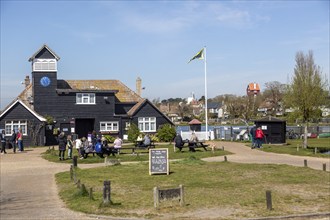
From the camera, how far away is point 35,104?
46812 mm

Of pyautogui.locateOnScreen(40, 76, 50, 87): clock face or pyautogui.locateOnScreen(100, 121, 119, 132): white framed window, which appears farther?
Result: pyautogui.locateOnScreen(100, 121, 119, 132): white framed window

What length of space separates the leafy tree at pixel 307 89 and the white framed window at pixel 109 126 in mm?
21708

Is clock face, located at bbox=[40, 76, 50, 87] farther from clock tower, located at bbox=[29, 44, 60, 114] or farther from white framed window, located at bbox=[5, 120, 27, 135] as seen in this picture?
white framed window, located at bbox=[5, 120, 27, 135]

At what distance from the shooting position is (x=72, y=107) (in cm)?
4747

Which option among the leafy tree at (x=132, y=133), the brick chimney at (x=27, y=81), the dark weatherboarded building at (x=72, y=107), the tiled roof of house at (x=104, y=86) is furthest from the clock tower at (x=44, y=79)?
the brick chimney at (x=27, y=81)

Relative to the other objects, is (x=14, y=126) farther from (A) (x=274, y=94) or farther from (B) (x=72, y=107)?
(A) (x=274, y=94)

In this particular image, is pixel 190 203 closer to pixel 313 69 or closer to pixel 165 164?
pixel 165 164

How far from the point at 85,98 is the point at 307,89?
24128mm

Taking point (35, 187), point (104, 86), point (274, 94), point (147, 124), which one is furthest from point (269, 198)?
point (274, 94)

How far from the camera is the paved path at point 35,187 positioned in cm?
1246

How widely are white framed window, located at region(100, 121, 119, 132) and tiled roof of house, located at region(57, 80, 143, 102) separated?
3.36 m

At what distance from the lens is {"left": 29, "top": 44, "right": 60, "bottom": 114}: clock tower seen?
153 feet

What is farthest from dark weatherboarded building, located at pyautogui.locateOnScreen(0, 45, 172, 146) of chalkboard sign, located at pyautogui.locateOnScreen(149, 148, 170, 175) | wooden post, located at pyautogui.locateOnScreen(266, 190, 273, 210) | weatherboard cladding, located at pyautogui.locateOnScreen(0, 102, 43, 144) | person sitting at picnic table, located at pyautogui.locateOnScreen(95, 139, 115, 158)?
wooden post, located at pyautogui.locateOnScreen(266, 190, 273, 210)

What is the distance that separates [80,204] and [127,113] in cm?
3728
